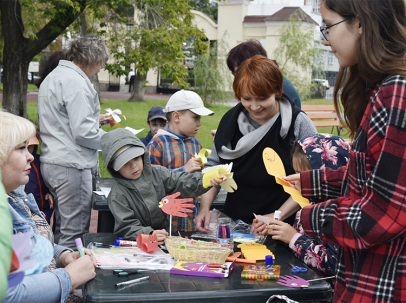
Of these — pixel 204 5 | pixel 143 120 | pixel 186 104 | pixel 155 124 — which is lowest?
pixel 143 120

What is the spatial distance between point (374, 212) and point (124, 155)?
1.59 m

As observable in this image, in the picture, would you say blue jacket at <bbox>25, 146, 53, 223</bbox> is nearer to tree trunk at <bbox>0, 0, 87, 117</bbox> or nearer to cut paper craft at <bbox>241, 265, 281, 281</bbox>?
cut paper craft at <bbox>241, 265, 281, 281</bbox>

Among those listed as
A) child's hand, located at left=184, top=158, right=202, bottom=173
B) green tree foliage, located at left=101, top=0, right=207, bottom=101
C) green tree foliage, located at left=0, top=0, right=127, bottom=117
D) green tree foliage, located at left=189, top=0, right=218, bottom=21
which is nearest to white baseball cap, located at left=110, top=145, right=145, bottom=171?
child's hand, located at left=184, top=158, right=202, bottom=173

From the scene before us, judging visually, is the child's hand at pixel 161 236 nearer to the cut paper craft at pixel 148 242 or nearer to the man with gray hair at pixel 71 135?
the cut paper craft at pixel 148 242

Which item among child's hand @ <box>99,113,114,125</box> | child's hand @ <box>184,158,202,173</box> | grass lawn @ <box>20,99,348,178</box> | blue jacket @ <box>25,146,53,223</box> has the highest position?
child's hand @ <box>99,113,114,125</box>

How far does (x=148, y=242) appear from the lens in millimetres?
2145

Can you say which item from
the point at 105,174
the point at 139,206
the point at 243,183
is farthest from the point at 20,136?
the point at 105,174

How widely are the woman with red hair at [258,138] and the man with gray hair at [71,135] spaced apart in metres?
1.29

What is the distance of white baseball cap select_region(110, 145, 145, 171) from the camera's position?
2512 mm

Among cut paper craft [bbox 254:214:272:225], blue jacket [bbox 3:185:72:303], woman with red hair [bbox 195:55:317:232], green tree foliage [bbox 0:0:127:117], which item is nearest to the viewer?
blue jacket [bbox 3:185:72:303]

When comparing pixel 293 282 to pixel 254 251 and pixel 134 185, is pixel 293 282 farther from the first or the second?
pixel 134 185

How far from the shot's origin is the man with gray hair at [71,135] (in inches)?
136

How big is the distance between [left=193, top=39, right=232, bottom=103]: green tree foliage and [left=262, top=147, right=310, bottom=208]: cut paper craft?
64.3ft

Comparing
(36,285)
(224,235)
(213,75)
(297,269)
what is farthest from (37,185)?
(213,75)
